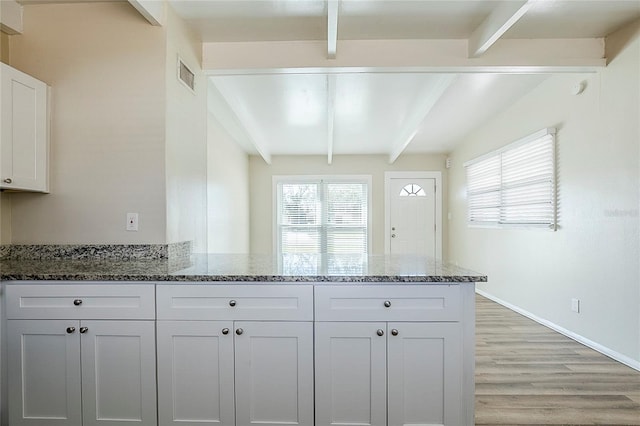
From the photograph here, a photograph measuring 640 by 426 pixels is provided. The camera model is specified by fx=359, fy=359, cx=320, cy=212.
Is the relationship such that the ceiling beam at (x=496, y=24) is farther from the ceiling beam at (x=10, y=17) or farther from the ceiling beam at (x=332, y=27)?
the ceiling beam at (x=10, y=17)

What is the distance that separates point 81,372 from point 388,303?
4.93 ft

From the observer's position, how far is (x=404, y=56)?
278cm

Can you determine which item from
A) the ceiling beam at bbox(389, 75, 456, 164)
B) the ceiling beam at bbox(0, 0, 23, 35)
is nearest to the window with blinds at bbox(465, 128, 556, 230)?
the ceiling beam at bbox(389, 75, 456, 164)

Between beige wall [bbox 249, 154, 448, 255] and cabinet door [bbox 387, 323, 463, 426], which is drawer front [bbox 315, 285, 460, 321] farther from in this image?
beige wall [bbox 249, 154, 448, 255]

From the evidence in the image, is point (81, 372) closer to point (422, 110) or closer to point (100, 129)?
point (100, 129)

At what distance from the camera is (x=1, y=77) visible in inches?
74.5

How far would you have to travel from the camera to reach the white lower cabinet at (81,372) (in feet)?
5.60

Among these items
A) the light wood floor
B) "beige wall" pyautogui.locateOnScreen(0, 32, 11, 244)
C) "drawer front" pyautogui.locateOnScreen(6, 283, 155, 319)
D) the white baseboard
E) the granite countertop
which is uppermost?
"beige wall" pyautogui.locateOnScreen(0, 32, 11, 244)

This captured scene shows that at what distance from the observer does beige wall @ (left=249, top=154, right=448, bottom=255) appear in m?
6.75

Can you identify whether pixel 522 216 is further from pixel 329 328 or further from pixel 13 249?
pixel 13 249

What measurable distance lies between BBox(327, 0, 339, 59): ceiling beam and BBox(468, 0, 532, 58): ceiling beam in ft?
3.38

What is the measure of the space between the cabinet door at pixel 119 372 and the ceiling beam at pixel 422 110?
318cm

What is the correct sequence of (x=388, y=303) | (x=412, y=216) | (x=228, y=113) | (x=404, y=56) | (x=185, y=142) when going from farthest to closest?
(x=412, y=216), (x=228, y=113), (x=404, y=56), (x=185, y=142), (x=388, y=303)

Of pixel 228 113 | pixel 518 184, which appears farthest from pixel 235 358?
pixel 518 184
